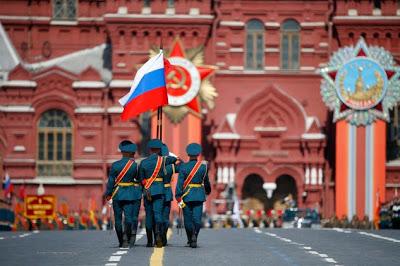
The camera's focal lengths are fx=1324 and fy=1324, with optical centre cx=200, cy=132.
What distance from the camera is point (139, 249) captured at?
25.5 meters

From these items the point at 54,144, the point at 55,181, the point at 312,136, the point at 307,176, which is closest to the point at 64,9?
the point at 54,144

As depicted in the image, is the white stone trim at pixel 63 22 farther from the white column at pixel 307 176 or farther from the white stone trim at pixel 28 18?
the white column at pixel 307 176

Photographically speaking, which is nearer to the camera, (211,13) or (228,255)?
(228,255)

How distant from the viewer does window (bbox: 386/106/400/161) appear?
2525 inches

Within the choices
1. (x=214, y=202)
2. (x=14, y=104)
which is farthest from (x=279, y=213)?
(x=14, y=104)

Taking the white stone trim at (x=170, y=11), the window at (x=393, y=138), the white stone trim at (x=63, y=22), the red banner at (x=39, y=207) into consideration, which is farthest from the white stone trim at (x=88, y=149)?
the red banner at (x=39, y=207)

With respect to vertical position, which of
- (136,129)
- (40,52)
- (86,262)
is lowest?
(86,262)

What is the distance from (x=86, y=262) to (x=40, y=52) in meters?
46.1

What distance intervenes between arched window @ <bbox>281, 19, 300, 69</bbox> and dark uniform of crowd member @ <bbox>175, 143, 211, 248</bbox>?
38471 mm

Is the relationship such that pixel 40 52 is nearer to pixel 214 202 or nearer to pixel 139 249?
pixel 214 202

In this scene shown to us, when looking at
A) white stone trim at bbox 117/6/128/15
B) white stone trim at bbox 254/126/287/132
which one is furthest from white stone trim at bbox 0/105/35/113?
white stone trim at bbox 254/126/287/132

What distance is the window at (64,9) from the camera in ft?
221

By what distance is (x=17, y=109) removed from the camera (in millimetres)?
64125

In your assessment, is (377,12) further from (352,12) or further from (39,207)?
(39,207)
